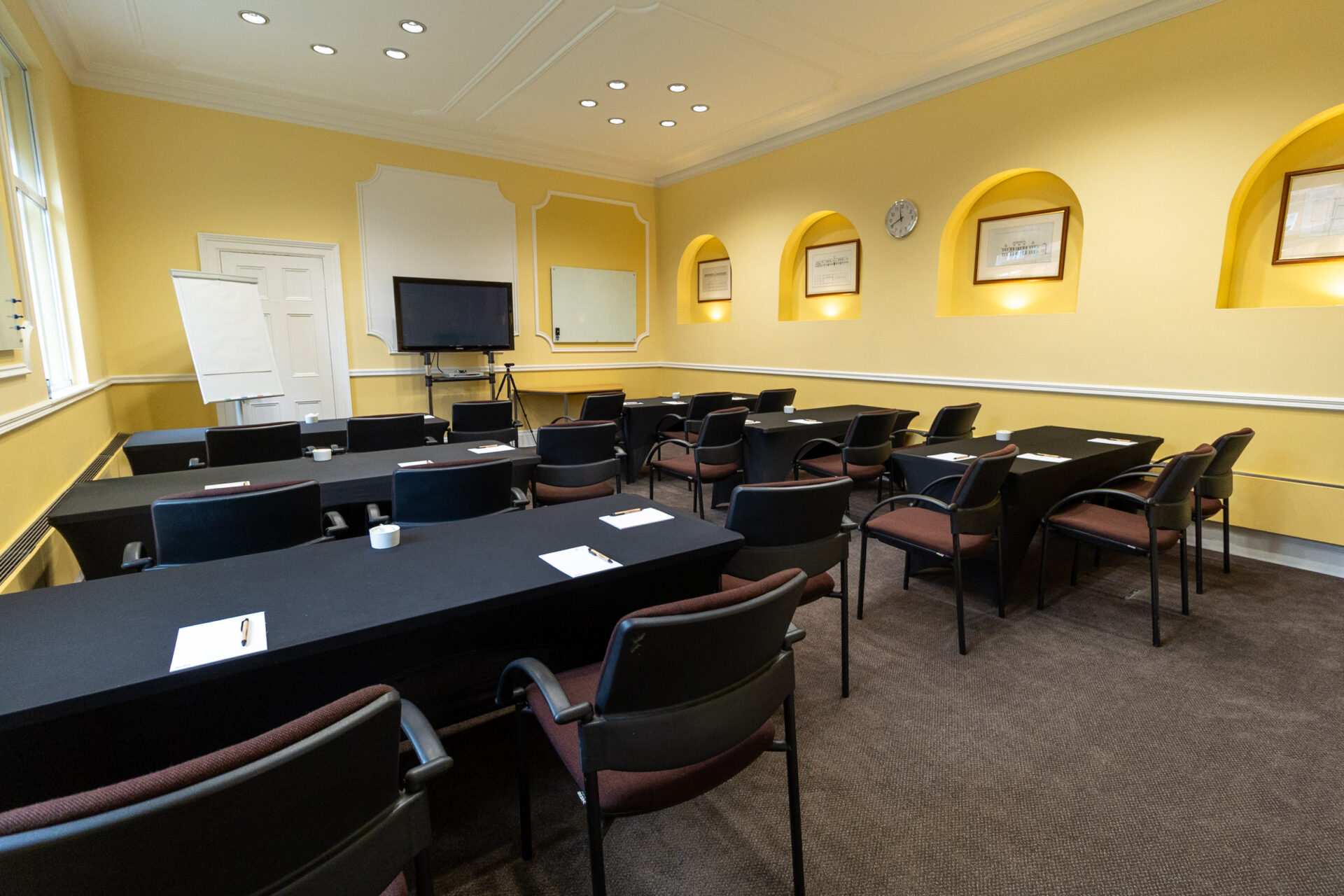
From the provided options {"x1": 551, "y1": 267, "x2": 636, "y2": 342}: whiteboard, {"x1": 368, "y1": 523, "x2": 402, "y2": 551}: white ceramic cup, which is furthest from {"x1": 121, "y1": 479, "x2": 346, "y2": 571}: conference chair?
{"x1": 551, "y1": 267, "x2": 636, "y2": 342}: whiteboard

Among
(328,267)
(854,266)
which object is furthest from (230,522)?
(854,266)

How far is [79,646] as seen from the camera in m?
1.12

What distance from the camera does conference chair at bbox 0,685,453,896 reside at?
588 millimetres

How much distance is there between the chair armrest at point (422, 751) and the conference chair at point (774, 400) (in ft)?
14.1

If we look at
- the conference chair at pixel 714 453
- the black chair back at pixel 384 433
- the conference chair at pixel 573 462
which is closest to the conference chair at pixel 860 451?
the conference chair at pixel 714 453

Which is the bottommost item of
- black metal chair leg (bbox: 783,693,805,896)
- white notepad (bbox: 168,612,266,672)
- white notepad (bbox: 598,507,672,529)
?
black metal chair leg (bbox: 783,693,805,896)

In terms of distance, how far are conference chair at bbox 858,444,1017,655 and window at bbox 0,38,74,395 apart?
3.94m

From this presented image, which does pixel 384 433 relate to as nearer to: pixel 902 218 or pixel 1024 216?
pixel 902 218

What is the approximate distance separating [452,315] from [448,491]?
14.8ft

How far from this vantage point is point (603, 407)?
191 inches

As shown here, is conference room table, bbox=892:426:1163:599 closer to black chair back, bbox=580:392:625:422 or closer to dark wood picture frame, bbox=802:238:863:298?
black chair back, bbox=580:392:625:422

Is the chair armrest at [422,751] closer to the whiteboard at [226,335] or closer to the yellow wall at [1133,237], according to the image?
the yellow wall at [1133,237]

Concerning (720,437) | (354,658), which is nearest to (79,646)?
(354,658)

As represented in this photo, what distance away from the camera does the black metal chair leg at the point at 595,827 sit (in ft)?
3.66
